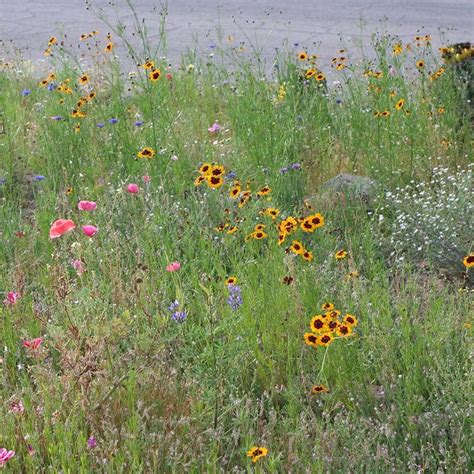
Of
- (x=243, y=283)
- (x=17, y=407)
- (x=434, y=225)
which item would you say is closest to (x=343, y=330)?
(x=243, y=283)

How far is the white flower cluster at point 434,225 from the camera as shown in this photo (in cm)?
437

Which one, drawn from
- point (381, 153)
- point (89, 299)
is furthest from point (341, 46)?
point (89, 299)

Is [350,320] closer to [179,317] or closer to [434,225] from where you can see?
[179,317]

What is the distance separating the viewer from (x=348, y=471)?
2.80 metres

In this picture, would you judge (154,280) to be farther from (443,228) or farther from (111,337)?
(443,228)

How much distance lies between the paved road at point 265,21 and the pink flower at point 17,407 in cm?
623

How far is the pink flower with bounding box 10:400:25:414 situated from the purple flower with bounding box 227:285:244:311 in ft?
2.70

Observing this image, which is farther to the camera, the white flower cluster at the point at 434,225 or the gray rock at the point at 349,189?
the gray rock at the point at 349,189

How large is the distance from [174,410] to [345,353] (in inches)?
25.0

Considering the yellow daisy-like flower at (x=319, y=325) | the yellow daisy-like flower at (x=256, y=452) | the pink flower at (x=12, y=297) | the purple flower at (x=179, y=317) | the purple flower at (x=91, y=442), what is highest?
the yellow daisy-like flower at (x=319, y=325)

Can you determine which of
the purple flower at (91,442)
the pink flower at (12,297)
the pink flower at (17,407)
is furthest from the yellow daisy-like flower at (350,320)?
the pink flower at (12,297)

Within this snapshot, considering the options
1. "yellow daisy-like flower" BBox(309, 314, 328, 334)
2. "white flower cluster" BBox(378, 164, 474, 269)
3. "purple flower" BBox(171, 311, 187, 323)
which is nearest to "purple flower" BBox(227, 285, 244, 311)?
"purple flower" BBox(171, 311, 187, 323)

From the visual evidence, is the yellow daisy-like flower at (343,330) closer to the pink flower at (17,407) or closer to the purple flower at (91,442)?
the purple flower at (91,442)

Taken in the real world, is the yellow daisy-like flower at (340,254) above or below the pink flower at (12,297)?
above
